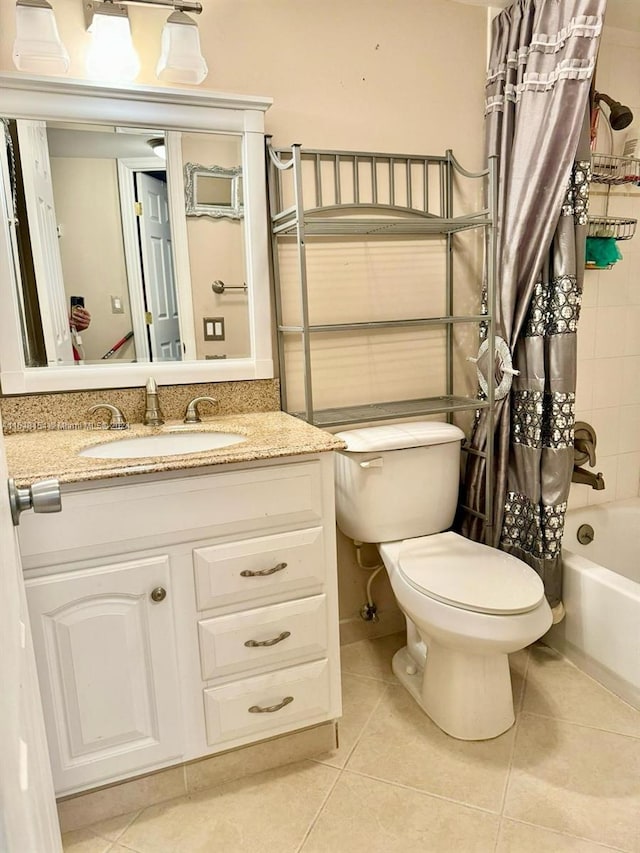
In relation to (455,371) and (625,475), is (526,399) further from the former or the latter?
(625,475)

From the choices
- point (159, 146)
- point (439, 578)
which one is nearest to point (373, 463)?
point (439, 578)

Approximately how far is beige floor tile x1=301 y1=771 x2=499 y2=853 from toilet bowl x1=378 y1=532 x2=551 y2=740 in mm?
261

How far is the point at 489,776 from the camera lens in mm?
1487

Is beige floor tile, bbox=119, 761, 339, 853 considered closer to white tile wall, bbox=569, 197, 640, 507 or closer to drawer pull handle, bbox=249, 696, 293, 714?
drawer pull handle, bbox=249, 696, 293, 714

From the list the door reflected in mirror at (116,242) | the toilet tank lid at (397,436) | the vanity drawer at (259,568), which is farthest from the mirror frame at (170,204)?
the vanity drawer at (259,568)

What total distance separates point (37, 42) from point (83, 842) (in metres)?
1.90

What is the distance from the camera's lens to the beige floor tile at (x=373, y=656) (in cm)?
194

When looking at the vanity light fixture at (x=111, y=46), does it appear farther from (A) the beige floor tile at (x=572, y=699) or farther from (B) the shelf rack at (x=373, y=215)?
(A) the beige floor tile at (x=572, y=699)

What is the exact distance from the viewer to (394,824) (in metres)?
1.36

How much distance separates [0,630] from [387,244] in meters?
1.72

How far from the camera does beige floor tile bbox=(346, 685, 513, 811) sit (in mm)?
1452

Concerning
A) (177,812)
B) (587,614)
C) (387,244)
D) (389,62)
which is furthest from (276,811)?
(389,62)

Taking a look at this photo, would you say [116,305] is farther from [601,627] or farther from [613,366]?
[613,366]

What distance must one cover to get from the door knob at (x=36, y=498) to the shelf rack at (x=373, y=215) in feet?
3.35
